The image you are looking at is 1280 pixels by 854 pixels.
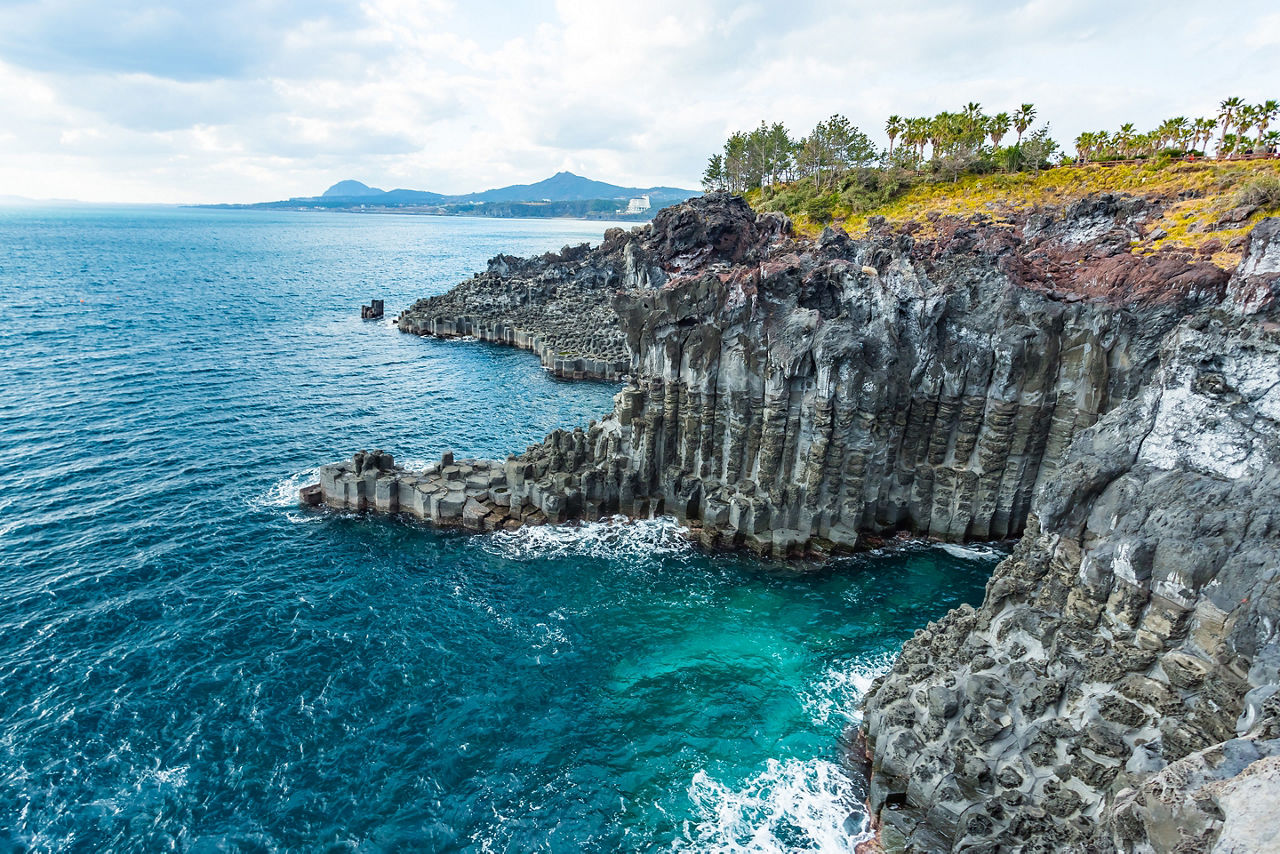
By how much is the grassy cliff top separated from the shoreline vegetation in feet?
0.68

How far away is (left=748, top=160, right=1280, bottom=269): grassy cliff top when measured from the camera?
6700cm

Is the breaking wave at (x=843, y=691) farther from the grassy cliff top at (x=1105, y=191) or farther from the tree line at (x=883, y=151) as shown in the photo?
the tree line at (x=883, y=151)

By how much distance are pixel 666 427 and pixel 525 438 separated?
826 inches

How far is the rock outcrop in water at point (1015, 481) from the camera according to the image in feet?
61.3

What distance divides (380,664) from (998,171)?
130 meters

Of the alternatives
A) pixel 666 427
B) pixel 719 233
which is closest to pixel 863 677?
pixel 666 427

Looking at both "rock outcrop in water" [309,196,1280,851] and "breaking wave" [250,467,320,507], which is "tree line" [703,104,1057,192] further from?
"breaking wave" [250,467,320,507]

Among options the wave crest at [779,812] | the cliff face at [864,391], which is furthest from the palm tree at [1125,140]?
the wave crest at [779,812]

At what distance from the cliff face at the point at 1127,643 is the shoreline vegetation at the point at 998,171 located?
178 feet

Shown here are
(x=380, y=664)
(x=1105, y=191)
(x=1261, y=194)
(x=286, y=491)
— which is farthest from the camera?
(x=1105, y=191)

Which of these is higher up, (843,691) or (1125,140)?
(1125,140)

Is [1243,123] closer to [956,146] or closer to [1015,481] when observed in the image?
[956,146]

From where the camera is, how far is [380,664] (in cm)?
3209

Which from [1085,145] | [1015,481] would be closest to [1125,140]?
[1085,145]
